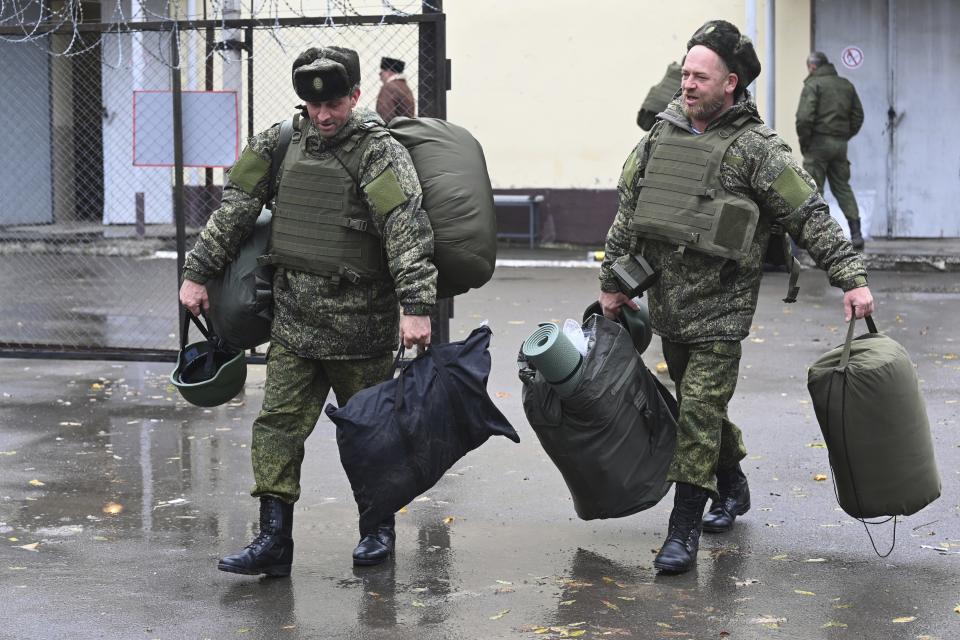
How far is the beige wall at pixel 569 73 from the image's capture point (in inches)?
589

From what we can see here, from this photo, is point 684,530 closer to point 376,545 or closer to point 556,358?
point 556,358

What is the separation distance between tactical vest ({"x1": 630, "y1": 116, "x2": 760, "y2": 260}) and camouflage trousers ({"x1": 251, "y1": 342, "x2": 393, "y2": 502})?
107cm

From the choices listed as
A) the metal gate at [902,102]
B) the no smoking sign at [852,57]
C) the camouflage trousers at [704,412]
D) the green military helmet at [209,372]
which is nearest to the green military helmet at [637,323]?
the camouflage trousers at [704,412]

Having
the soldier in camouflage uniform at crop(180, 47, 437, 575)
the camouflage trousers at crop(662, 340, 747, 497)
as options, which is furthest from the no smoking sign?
the soldier in camouflage uniform at crop(180, 47, 437, 575)

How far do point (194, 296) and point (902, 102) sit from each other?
11.6 m

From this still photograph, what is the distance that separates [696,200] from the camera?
4.70 metres

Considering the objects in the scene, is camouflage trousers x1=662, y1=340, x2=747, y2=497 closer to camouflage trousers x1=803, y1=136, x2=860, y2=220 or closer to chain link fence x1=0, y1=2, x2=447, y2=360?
chain link fence x1=0, y1=2, x2=447, y2=360

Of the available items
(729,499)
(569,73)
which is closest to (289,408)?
(729,499)

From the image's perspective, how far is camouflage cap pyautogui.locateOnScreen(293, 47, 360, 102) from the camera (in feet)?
14.8

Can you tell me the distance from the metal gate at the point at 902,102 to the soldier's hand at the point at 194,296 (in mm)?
11150

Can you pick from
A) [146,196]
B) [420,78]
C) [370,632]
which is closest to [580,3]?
[146,196]

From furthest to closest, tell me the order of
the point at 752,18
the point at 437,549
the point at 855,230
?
1. the point at 752,18
2. the point at 855,230
3. the point at 437,549

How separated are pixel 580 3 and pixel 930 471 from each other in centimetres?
1124

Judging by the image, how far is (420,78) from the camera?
7051 millimetres
